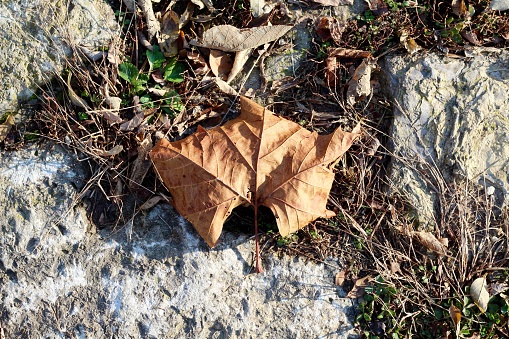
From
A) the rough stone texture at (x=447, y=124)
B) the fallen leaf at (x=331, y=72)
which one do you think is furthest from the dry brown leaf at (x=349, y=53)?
the rough stone texture at (x=447, y=124)

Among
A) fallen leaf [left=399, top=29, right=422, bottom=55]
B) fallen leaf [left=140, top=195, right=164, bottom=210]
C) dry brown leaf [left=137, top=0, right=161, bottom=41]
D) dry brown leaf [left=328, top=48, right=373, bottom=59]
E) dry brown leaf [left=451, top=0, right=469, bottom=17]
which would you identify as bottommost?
fallen leaf [left=140, top=195, right=164, bottom=210]

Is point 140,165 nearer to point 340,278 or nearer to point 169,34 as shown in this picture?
point 169,34

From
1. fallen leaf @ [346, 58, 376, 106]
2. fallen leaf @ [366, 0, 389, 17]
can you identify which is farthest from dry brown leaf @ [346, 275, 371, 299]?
fallen leaf @ [366, 0, 389, 17]

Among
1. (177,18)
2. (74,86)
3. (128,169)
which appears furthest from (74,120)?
(177,18)

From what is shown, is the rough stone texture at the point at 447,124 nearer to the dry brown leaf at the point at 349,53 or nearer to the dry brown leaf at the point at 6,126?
the dry brown leaf at the point at 349,53

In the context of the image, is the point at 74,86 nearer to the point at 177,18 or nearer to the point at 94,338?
the point at 177,18

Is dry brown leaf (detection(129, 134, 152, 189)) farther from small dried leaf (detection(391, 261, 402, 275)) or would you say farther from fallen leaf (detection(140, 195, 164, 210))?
small dried leaf (detection(391, 261, 402, 275))
